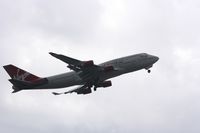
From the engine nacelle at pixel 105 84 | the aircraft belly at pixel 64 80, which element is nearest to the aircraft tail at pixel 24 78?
the aircraft belly at pixel 64 80

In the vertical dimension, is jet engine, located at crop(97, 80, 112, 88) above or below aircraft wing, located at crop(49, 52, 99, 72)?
below

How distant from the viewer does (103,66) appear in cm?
11775

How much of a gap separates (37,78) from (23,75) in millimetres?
2975

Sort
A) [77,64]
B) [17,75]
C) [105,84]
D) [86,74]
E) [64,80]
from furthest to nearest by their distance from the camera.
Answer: [105,84], [17,75], [64,80], [86,74], [77,64]

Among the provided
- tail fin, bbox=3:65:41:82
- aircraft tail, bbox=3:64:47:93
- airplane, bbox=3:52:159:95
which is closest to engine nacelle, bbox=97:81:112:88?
airplane, bbox=3:52:159:95

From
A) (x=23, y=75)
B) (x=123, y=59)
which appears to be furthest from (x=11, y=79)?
(x=123, y=59)

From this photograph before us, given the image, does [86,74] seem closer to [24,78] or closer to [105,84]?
[105,84]

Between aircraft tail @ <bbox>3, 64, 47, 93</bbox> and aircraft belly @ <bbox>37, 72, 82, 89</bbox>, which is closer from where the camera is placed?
aircraft belly @ <bbox>37, 72, 82, 89</bbox>

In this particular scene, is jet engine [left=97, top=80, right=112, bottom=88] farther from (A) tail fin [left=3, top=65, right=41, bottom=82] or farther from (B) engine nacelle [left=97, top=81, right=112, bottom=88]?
(A) tail fin [left=3, top=65, right=41, bottom=82]

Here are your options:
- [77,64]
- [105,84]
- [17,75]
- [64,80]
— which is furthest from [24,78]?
[105,84]

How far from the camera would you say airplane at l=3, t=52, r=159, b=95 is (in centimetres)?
11488

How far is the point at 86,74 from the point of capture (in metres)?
116

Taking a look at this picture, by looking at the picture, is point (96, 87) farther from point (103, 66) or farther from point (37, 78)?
point (37, 78)

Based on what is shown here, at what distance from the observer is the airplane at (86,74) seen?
115 meters
